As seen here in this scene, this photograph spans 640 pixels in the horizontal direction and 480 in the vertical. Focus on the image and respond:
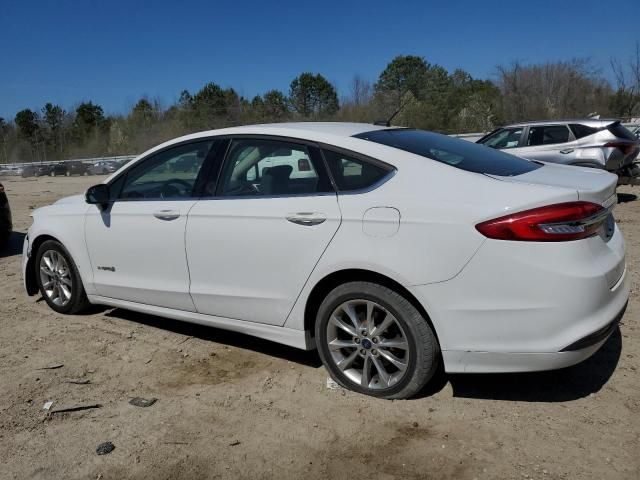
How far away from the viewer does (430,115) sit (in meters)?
39.5

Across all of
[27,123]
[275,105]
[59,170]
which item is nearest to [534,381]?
[59,170]

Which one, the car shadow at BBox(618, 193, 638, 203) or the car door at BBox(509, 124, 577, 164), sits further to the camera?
the car shadow at BBox(618, 193, 638, 203)

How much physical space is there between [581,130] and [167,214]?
29.1 feet

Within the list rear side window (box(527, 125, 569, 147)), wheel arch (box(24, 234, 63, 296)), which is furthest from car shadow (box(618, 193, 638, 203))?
wheel arch (box(24, 234, 63, 296))

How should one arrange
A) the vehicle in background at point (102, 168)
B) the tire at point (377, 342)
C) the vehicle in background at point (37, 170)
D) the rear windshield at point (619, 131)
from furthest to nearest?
1. the vehicle in background at point (37, 170)
2. the vehicle in background at point (102, 168)
3. the rear windshield at point (619, 131)
4. the tire at point (377, 342)

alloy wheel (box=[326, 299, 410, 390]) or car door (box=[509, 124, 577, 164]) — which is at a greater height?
car door (box=[509, 124, 577, 164])

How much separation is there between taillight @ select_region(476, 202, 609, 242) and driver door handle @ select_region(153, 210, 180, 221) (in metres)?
2.17

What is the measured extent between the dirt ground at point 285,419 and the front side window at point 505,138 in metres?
7.32

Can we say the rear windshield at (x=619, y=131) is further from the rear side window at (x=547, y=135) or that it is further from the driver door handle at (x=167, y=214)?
the driver door handle at (x=167, y=214)

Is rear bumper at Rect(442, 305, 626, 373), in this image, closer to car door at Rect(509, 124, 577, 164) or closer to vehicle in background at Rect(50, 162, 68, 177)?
car door at Rect(509, 124, 577, 164)

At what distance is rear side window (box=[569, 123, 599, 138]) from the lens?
1040 centimetres

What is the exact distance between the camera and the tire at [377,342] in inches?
124

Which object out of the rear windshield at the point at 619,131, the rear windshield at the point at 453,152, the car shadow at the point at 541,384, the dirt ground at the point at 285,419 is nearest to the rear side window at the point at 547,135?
the rear windshield at the point at 619,131

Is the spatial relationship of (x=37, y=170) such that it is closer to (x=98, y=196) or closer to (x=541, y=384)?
(x=98, y=196)
